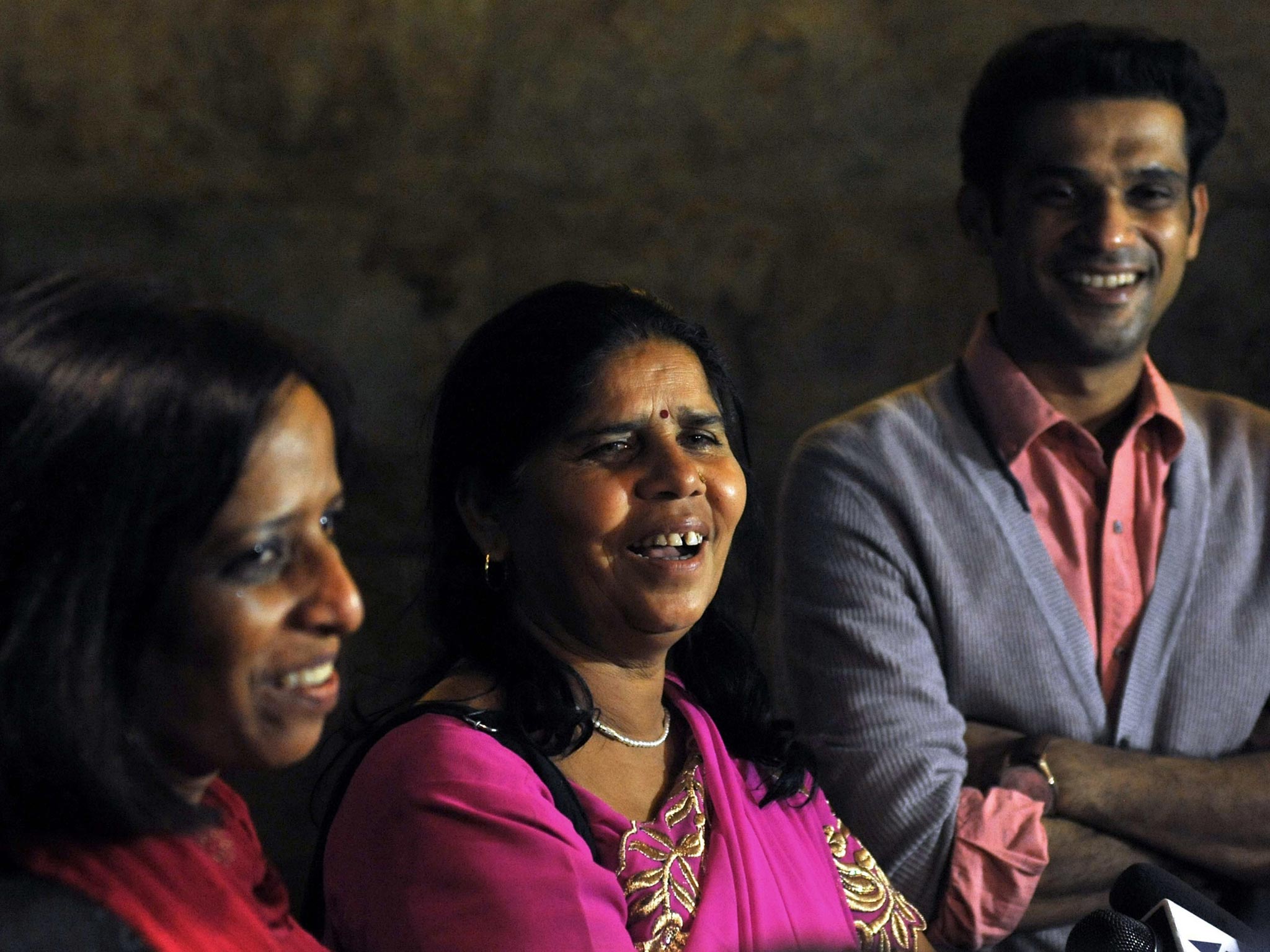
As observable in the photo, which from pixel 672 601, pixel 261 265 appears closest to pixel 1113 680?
pixel 672 601

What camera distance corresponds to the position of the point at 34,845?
110 centimetres

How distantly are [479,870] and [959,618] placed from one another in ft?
3.57

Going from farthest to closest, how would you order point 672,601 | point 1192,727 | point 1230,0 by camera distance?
point 1230,0, point 1192,727, point 672,601

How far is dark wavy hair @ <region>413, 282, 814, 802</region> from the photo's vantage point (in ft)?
5.87

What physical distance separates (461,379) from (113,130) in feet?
8.66

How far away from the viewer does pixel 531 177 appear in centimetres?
397

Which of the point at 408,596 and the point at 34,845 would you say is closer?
the point at 34,845

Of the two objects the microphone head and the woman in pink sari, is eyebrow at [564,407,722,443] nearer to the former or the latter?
the woman in pink sari

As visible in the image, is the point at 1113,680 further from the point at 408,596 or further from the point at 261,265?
the point at 261,265

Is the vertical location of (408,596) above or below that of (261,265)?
below

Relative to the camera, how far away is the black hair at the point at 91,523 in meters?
1.07

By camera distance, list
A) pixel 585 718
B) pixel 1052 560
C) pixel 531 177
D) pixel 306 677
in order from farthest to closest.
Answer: pixel 531 177, pixel 1052 560, pixel 585 718, pixel 306 677

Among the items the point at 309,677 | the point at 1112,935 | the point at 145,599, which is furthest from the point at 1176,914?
the point at 145,599

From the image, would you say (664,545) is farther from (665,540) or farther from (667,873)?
(667,873)
